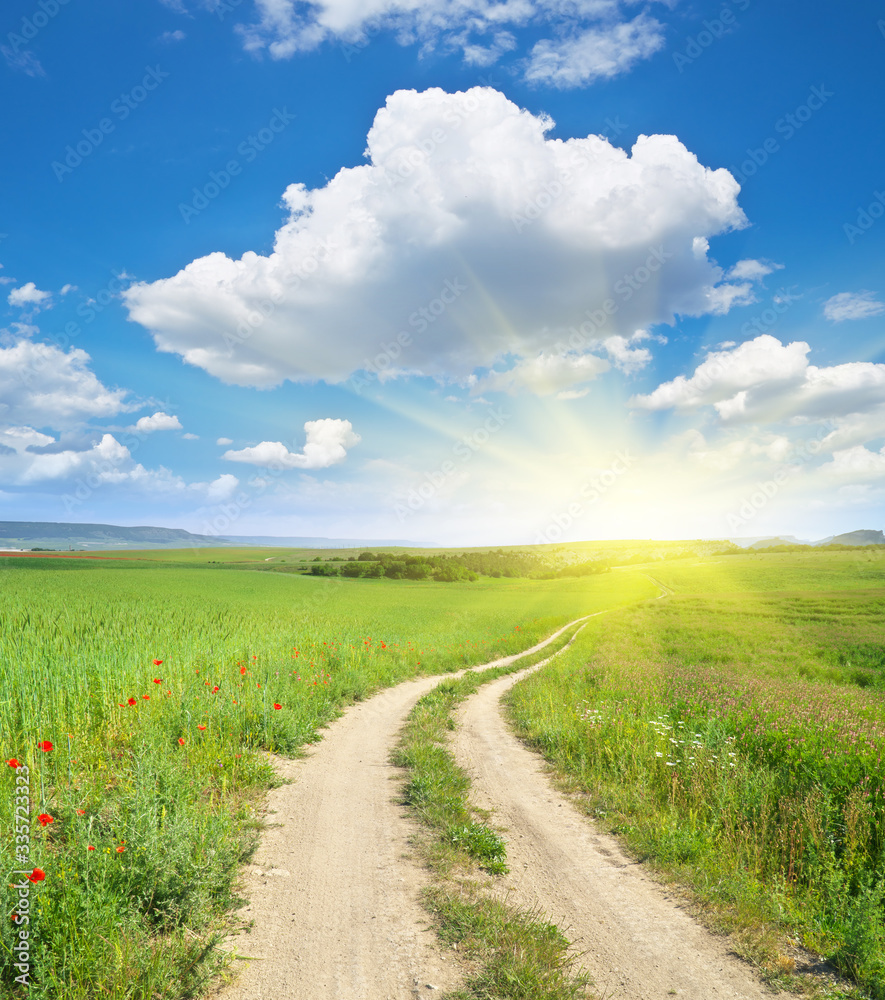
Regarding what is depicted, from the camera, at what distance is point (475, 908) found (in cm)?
533

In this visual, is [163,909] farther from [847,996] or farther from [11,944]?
[847,996]

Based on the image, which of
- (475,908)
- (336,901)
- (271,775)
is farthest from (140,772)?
(475,908)

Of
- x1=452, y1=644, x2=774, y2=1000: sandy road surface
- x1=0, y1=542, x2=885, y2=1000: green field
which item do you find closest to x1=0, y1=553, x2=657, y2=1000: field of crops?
x1=0, y1=542, x2=885, y2=1000: green field

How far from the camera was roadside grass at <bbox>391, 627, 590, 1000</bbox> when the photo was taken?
14.2 ft

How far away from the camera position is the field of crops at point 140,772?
14.0 feet

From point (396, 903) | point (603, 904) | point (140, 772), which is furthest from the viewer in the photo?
point (140, 772)

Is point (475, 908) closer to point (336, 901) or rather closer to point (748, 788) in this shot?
point (336, 901)

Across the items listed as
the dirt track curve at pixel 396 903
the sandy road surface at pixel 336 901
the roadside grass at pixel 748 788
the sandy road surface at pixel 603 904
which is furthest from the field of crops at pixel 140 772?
the roadside grass at pixel 748 788

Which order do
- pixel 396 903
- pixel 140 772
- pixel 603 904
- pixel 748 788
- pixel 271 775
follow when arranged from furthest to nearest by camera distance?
pixel 271 775 → pixel 748 788 → pixel 140 772 → pixel 603 904 → pixel 396 903

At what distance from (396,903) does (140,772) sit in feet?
12.3

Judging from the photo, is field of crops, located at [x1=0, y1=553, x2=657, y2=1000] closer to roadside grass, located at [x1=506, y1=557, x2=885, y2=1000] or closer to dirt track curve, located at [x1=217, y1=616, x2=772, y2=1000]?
dirt track curve, located at [x1=217, y1=616, x2=772, y2=1000]

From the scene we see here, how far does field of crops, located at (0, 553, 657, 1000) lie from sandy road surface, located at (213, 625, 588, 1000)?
42 cm

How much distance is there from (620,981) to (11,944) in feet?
17.1

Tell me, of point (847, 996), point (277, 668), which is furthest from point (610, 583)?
point (847, 996)
